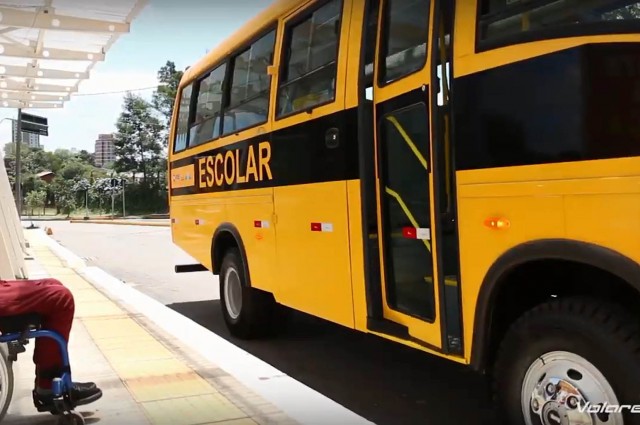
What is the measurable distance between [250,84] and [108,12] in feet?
13.4

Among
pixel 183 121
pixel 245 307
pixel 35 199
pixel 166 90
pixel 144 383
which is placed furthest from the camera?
pixel 35 199

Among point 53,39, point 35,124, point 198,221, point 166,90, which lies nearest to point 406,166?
point 198,221

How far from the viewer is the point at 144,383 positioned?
4.67 metres

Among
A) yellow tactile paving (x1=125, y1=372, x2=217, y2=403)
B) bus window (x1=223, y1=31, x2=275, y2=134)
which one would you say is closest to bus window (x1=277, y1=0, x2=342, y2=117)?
bus window (x1=223, y1=31, x2=275, y2=134)

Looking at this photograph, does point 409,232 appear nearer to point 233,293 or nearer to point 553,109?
point 553,109

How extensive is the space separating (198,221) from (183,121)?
1.50 metres

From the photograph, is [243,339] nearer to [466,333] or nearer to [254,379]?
[254,379]

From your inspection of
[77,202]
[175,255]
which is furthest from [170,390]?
[77,202]

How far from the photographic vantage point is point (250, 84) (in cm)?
609

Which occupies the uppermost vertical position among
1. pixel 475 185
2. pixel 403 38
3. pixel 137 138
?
pixel 137 138

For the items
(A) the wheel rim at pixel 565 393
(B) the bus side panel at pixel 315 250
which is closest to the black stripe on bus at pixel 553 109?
(A) the wheel rim at pixel 565 393

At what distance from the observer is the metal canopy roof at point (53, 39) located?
8.84 m

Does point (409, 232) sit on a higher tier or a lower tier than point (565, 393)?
higher

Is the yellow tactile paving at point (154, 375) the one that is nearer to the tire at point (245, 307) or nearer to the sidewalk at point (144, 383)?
the sidewalk at point (144, 383)
